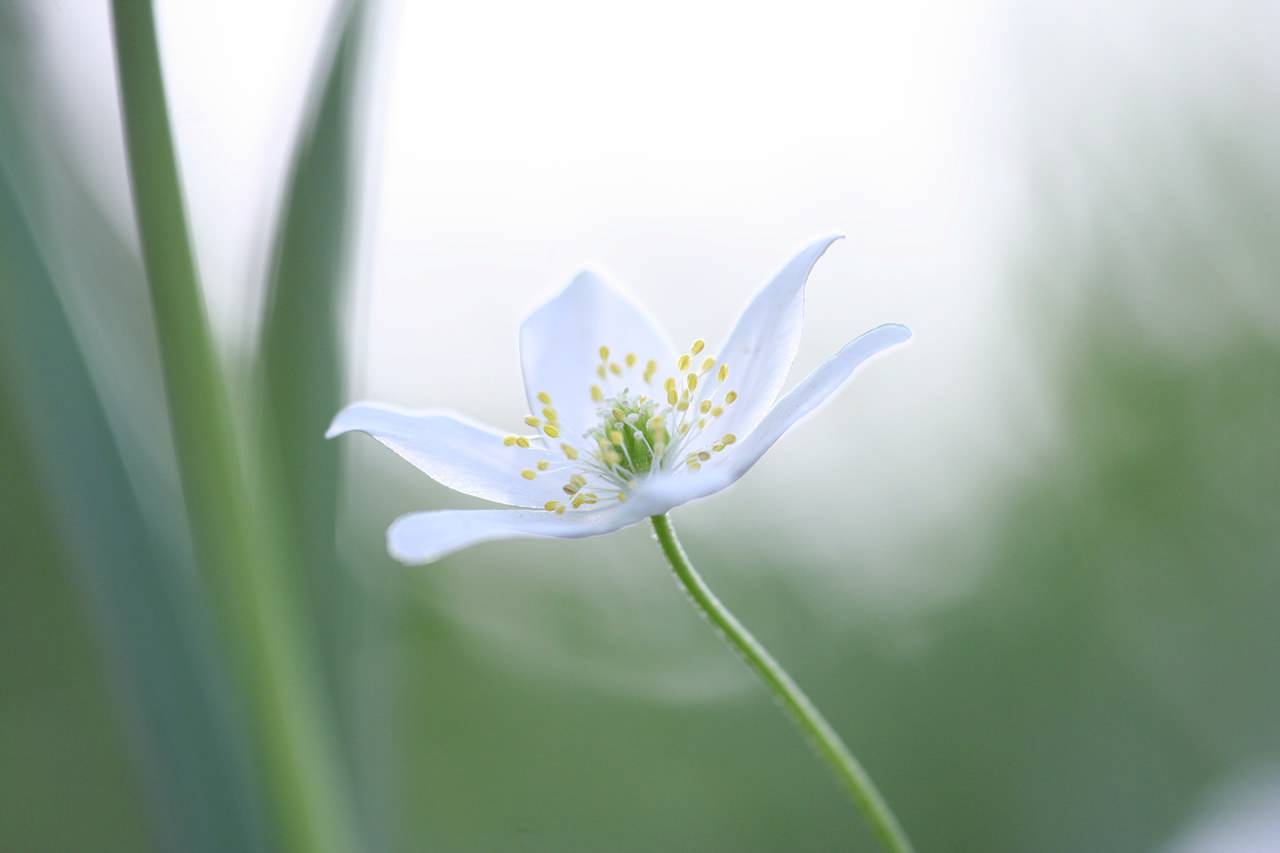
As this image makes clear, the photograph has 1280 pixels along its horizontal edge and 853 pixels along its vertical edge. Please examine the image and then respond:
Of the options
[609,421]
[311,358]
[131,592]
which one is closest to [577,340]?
[609,421]

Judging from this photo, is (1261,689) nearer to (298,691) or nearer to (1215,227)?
(1215,227)

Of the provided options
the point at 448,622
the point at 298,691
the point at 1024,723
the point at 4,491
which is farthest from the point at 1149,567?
the point at 4,491

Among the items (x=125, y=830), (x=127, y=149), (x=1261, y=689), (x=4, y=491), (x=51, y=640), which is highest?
(x=4, y=491)

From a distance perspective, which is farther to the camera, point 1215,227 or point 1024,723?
point 1024,723

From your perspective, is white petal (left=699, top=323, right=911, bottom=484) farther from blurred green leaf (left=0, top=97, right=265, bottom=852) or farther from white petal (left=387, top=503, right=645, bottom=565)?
blurred green leaf (left=0, top=97, right=265, bottom=852)

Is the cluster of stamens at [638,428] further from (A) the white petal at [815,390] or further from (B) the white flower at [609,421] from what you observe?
(A) the white petal at [815,390]

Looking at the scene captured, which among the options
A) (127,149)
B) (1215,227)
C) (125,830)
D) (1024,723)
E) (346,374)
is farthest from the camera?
(1024,723)

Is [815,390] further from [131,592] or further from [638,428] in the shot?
[131,592]
